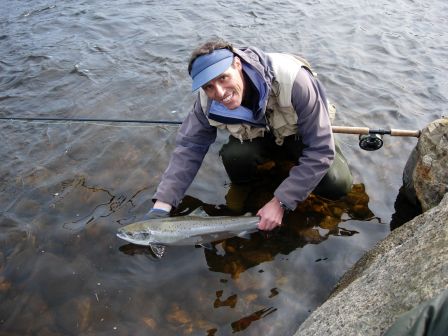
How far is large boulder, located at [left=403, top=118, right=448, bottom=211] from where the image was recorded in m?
4.63

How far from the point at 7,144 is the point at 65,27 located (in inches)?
203

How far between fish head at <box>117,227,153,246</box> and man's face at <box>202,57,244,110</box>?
1.57 metres

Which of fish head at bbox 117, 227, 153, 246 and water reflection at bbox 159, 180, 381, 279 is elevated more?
fish head at bbox 117, 227, 153, 246

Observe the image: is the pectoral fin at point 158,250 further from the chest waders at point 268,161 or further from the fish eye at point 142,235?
the chest waders at point 268,161

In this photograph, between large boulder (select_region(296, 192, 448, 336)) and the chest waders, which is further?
the chest waders

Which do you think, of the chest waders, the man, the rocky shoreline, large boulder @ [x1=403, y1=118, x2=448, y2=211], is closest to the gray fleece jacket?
the man

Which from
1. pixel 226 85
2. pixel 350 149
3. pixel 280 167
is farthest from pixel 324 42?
pixel 226 85

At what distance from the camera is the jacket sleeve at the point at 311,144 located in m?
4.32

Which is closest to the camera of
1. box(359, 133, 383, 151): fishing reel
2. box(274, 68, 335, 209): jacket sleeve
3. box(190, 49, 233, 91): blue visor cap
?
box(190, 49, 233, 91): blue visor cap

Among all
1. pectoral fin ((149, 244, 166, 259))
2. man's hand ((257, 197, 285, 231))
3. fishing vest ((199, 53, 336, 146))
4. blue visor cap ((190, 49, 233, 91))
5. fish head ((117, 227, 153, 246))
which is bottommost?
pectoral fin ((149, 244, 166, 259))

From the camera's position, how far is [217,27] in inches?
424

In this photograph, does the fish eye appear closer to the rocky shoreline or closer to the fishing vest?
the fishing vest

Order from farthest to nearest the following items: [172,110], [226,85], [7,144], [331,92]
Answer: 1. [331,92]
2. [172,110]
3. [7,144]
4. [226,85]

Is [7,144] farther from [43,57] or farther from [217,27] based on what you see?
[217,27]
